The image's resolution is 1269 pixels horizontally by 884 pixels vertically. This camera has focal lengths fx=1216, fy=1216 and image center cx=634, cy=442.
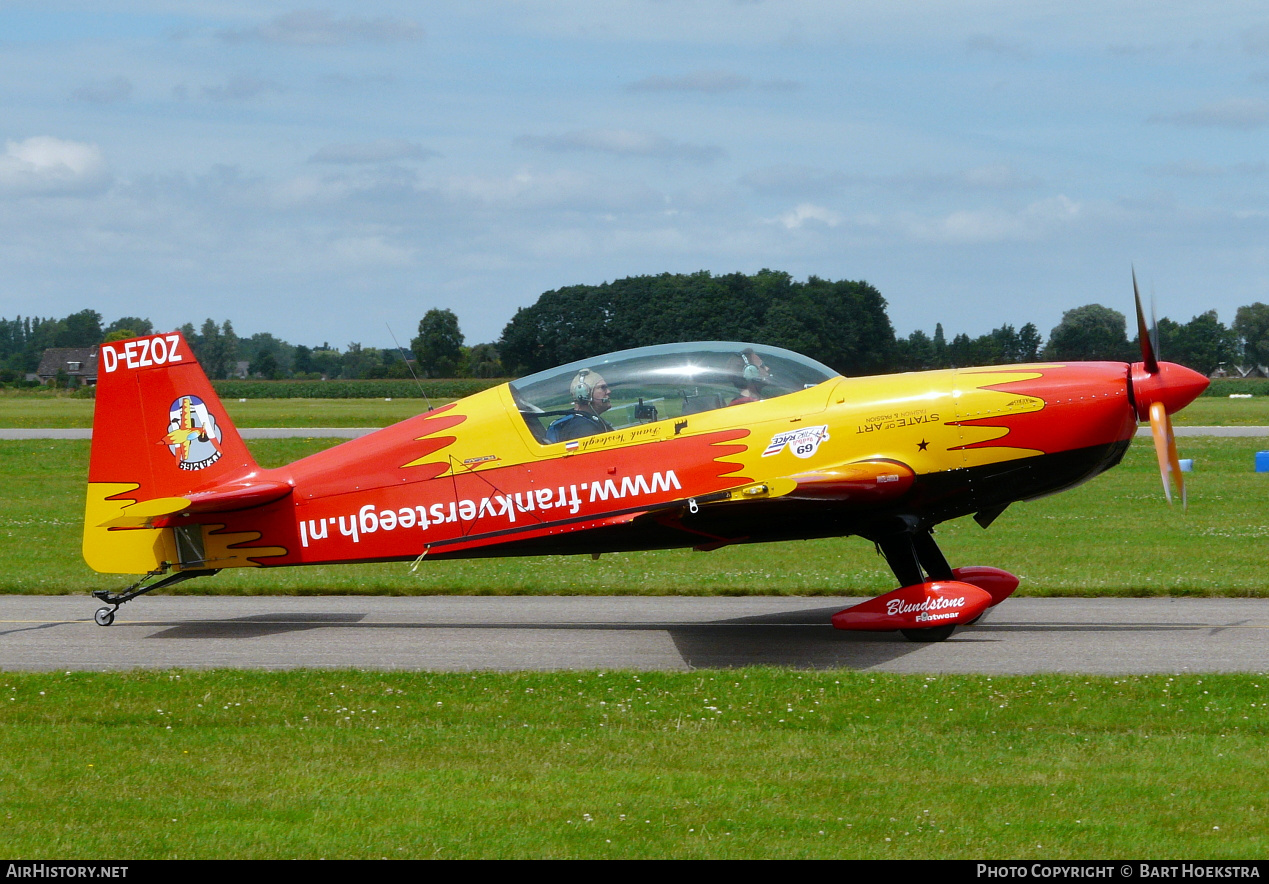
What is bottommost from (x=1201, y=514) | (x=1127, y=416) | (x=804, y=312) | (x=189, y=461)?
(x=1201, y=514)

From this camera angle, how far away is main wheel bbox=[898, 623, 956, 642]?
1028 cm

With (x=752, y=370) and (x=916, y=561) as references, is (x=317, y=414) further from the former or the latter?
(x=916, y=561)

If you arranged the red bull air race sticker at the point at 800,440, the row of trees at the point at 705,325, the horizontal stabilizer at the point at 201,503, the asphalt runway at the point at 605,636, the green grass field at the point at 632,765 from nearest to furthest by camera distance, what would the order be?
→ 1. the green grass field at the point at 632,765
2. the asphalt runway at the point at 605,636
3. the red bull air race sticker at the point at 800,440
4. the horizontal stabilizer at the point at 201,503
5. the row of trees at the point at 705,325

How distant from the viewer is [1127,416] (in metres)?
9.88

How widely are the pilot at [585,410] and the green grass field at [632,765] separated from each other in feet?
8.14

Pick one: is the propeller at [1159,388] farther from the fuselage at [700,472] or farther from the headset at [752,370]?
the headset at [752,370]

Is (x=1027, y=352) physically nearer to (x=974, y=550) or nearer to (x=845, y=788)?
(x=974, y=550)

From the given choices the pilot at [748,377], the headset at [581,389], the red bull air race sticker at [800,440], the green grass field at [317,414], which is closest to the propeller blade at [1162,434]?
the red bull air race sticker at [800,440]

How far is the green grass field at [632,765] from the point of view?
547 cm

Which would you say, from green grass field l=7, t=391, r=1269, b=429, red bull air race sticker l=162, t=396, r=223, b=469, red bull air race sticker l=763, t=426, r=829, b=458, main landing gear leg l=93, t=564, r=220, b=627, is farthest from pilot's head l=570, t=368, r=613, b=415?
green grass field l=7, t=391, r=1269, b=429

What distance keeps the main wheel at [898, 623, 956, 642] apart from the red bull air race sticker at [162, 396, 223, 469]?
21.7 ft

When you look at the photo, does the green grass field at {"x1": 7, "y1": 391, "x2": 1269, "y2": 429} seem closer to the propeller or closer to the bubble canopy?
the bubble canopy
